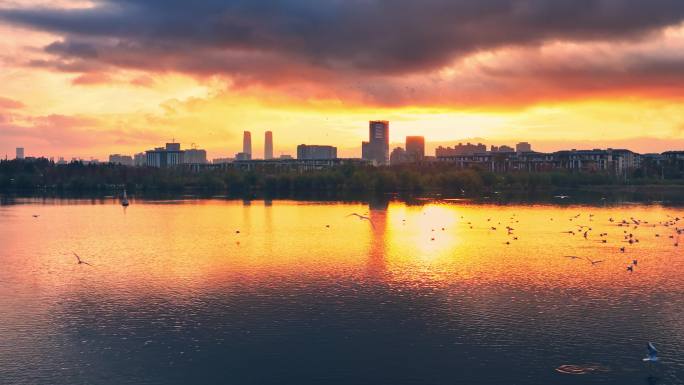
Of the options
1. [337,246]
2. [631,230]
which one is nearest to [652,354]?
[337,246]

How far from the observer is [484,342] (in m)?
36.4

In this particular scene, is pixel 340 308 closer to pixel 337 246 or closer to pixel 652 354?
pixel 652 354

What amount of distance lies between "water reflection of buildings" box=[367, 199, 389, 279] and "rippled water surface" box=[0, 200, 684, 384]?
318 millimetres

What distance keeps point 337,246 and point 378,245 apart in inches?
213

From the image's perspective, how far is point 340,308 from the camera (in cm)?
4434

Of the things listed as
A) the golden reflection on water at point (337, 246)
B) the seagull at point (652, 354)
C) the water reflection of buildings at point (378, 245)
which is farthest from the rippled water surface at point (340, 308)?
the seagull at point (652, 354)

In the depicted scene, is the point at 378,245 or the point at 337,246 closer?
the point at 337,246

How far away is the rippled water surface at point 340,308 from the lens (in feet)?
108

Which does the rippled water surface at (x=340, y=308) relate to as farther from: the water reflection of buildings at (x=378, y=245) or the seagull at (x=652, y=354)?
the seagull at (x=652, y=354)

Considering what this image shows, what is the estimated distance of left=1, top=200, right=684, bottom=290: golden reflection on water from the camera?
56781mm

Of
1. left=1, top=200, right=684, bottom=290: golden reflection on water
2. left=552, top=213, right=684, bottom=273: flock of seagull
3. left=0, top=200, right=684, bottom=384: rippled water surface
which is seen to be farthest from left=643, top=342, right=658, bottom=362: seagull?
left=552, top=213, right=684, bottom=273: flock of seagull


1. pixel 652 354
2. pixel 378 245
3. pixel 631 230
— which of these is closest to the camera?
pixel 652 354

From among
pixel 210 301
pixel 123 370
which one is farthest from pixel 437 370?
pixel 210 301

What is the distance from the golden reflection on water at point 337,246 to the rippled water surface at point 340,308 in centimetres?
46
